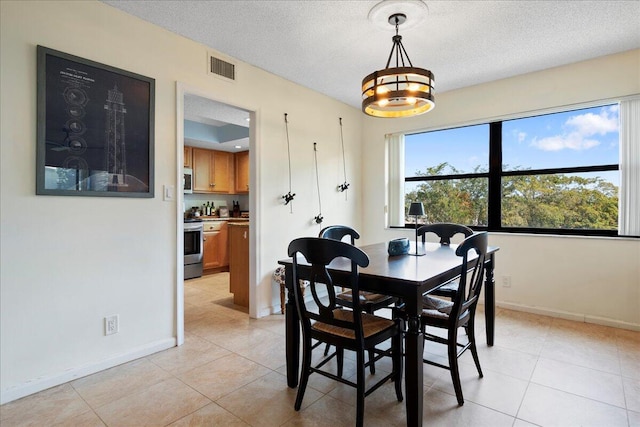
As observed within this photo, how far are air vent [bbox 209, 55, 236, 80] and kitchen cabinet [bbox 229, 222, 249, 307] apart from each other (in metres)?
1.56

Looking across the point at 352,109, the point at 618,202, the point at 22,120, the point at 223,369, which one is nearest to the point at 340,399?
the point at 223,369

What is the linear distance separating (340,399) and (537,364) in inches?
58.8

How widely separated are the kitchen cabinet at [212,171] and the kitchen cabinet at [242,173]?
0.37 ft

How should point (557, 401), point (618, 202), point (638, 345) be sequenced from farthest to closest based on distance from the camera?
1. point (618, 202)
2. point (638, 345)
3. point (557, 401)

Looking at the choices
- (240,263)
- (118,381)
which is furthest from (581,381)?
(240,263)

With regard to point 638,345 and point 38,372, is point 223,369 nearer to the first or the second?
point 38,372

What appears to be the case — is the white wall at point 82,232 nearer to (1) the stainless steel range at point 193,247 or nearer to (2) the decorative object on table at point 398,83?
(2) the decorative object on table at point 398,83

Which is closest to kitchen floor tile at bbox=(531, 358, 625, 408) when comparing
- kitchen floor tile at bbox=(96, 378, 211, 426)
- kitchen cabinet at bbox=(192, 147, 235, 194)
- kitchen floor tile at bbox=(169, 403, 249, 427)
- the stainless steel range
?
kitchen floor tile at bbox=(169, 403, 249, 427)

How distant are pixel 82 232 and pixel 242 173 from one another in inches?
169

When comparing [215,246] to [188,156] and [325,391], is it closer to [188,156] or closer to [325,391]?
[188,156]

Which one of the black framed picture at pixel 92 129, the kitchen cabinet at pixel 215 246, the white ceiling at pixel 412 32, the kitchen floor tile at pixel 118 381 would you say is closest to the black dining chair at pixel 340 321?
the kitchen floor tile at pixel 118 381

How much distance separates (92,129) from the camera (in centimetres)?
231

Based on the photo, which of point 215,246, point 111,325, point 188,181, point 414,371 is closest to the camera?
point 414,371

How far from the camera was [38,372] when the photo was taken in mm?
2117
